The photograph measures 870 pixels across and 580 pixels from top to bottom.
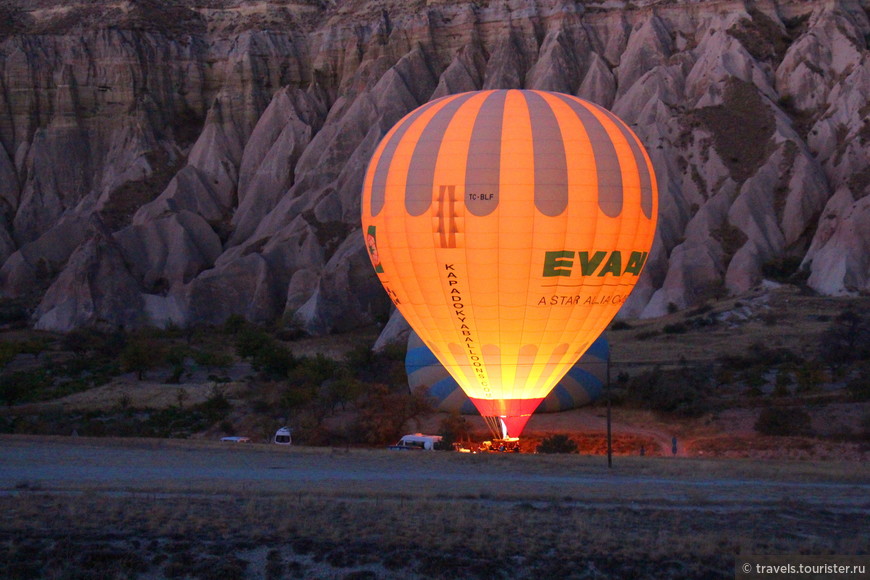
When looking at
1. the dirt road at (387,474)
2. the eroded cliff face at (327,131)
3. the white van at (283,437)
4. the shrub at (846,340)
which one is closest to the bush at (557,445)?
the dirt road at (387,474)

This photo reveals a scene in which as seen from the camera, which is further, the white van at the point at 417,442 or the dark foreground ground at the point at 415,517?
the white van at the point at 417,442

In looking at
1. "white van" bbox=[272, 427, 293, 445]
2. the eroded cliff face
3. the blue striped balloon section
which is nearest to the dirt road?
"white van" bbox=[272, 427, 293, 445]

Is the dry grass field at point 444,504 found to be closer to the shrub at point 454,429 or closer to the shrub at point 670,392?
the shrub at point 670,392

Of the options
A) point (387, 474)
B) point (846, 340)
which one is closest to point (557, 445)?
point (387, 474)

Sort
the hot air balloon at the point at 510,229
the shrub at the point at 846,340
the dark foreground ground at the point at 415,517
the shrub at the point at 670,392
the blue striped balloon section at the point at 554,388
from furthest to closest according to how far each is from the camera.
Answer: the shrub at the point at 846,340 < the blue striped balloon section at the point at 554,388 < the shrub at the point at 670,392 < the hot air balloon at the point at 510,229 < the dark foreground ground at the point at 415,517

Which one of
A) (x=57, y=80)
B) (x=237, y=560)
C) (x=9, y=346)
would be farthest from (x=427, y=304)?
(x=57, y=80)

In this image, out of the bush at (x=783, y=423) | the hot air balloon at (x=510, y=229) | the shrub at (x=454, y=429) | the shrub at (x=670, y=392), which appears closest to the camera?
the hot air balloon at (x=510, y=229)
